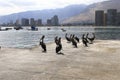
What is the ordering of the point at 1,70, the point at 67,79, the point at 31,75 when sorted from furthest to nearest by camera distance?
the point at 1,70, the point at 31,75, the point at 67,79

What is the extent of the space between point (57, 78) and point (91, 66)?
4859mm

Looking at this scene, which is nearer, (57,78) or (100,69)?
(57,78)

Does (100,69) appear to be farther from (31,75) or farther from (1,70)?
(1,70)

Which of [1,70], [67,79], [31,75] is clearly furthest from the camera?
A: [1,70]

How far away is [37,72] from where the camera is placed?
16688 mm

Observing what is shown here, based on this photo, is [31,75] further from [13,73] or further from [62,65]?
[62,65]

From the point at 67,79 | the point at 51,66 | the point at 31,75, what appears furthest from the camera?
the point at 51,66

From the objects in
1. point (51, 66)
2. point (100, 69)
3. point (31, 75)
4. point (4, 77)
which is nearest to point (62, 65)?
point (51, 66)

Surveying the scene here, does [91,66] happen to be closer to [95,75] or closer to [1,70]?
[95,75]

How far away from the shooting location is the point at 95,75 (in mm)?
16031

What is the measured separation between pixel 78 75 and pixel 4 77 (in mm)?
4149

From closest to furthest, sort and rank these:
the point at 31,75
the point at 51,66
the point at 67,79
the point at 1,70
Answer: the point at 67,79 → the point at 31,75 → the point at 1,70 → the point at 51,66

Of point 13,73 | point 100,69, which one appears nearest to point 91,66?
point 100,69

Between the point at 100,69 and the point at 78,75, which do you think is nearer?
the point at 78,75
